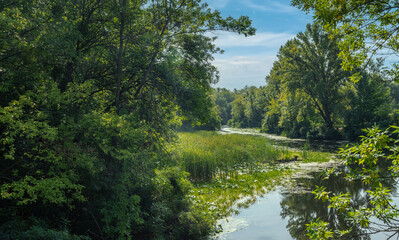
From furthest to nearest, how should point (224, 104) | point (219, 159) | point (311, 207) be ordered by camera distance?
point (224, 104) → point (219, 159) → point (311, 207)

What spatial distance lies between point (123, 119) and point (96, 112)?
0.77 m

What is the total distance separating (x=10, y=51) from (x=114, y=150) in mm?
3076

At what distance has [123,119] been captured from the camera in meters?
6.92

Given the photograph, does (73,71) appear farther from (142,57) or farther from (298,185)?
(298,185)

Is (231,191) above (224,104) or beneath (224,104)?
beneath

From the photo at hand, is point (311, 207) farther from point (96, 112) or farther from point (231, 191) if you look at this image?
point (96, 112)

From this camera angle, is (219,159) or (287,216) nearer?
(287,216)

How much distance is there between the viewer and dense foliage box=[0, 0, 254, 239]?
16.8 ft

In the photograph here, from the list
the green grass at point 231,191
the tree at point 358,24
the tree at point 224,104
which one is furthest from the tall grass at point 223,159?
the tree at point 224,104

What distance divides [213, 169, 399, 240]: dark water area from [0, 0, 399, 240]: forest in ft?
1.96

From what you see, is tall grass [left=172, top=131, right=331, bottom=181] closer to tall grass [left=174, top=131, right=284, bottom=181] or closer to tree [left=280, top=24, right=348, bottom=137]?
tall grass [left=174, top=131, right=284, bottom=181]

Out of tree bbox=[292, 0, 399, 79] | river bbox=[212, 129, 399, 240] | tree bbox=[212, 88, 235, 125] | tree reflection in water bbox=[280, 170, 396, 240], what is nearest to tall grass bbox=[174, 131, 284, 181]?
river bbox=[212, 129, 399, 240]

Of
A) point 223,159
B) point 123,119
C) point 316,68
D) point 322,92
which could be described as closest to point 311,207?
point 223,159

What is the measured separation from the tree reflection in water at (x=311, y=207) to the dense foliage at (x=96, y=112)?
139 inches
